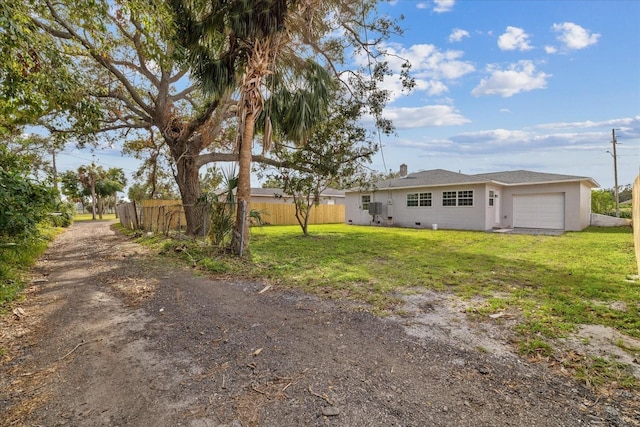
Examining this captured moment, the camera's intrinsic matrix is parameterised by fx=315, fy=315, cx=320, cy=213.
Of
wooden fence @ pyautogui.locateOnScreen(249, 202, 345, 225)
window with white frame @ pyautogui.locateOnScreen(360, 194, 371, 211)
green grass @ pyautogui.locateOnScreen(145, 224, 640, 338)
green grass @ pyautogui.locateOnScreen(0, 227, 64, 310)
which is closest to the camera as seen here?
green grass @ pyautogui.locateOnScreen(145, 224, 640, 338)

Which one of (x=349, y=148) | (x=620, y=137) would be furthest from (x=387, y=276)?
(x=620, y=137)

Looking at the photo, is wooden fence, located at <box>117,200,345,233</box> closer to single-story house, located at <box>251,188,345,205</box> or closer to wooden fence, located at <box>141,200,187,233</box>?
wooden fence, located at <box>141,200,187,233</box>

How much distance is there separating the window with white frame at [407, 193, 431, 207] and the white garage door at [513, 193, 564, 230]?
4.56 meters

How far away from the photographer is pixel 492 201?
56.0ft

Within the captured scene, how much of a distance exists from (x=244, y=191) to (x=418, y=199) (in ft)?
45.6

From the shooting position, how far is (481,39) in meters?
10.2

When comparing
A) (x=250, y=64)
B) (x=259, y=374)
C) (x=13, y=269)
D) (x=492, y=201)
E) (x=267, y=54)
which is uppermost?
(x=267, y=54)

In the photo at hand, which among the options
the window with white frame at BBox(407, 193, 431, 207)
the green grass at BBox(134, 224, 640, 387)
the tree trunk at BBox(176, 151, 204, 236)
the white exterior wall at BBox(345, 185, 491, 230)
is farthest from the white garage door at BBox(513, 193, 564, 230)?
the tree trunk at BBox(176, 151, 204, 236)

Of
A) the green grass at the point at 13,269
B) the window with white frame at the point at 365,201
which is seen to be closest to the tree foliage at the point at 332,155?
the green grass at the point at 13,269

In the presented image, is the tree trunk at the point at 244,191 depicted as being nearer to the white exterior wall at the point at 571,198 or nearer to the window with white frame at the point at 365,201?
the window with white frame at the point at 365,201

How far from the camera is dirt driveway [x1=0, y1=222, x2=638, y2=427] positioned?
2180mm

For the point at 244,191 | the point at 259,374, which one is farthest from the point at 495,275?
the point at 244,191

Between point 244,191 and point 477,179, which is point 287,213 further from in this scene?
point 244,191

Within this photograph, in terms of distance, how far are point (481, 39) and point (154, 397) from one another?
12365mm
